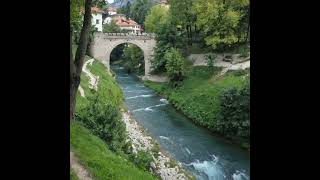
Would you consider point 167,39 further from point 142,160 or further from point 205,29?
point 142,160

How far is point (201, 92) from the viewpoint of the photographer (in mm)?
37188

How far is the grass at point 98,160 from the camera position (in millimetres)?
14016

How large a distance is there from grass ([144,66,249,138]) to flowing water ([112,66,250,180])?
714 millimetres

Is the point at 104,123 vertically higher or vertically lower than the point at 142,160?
higher

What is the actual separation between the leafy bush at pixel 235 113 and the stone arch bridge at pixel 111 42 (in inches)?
1116

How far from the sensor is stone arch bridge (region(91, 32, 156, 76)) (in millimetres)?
55781

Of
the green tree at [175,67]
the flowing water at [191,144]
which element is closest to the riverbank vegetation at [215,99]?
the green tree at [175,67]

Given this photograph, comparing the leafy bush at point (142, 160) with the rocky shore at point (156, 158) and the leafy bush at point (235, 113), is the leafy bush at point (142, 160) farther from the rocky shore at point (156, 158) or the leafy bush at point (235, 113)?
the leafy bush at point (235, 113)

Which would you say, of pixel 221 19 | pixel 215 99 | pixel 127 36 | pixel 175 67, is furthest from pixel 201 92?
pixel 127 36

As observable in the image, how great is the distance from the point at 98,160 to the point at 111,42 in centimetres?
4254
